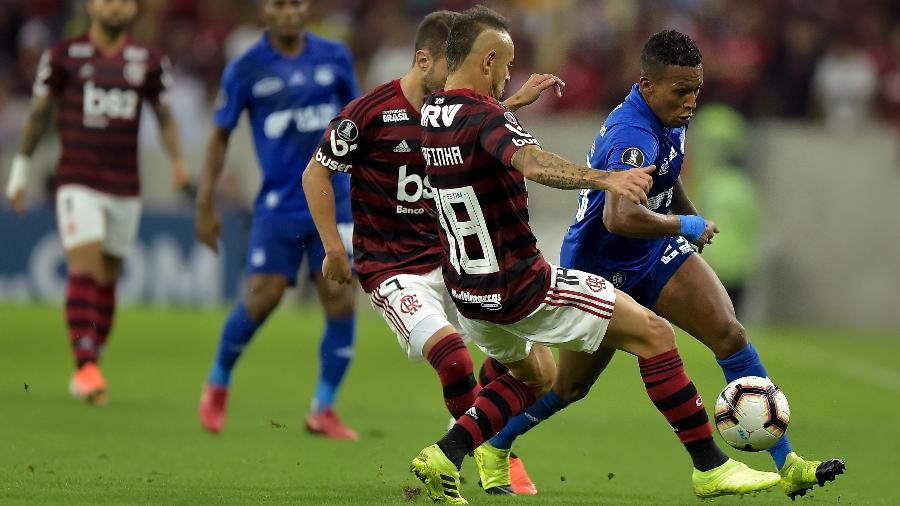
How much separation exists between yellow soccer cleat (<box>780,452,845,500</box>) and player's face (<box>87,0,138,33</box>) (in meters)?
6.24

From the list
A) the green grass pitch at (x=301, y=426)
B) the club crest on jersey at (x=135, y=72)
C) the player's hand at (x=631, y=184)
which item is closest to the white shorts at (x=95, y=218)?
the club crest on jersey at (x=135, y=72)

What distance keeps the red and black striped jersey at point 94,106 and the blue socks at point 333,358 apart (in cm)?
247

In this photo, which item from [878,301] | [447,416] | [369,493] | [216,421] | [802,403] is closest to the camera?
[369,493]

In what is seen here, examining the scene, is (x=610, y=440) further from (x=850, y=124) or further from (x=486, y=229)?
(x=850, y=124)

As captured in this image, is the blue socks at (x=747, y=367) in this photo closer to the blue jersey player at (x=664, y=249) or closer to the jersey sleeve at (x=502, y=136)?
the blue jersey player at (x=664, y=249)

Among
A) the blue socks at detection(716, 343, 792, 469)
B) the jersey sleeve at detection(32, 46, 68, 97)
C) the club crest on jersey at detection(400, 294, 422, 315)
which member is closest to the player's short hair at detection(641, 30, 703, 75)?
the blue socks at detection(716, 343, 792, 469)

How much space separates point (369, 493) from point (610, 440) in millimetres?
3442

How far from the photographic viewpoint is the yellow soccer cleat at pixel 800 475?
23.2 feet

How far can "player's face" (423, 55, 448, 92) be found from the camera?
761 centimetres

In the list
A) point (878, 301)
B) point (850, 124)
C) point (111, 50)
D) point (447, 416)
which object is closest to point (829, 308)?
point (878, 301)

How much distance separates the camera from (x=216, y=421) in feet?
32.3

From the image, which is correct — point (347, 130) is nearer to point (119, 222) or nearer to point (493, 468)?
point (493, 468)

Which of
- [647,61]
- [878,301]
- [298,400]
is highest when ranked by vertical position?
[647,61]

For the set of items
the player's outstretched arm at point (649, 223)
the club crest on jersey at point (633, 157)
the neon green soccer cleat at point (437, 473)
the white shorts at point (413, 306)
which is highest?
the club crest on jersey at point (633, 157)
